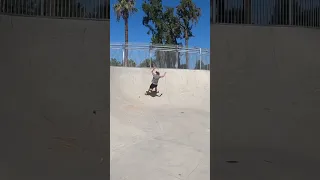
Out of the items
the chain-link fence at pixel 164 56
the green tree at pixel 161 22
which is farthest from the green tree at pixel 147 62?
the green tree at pixel 161 22
